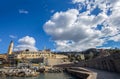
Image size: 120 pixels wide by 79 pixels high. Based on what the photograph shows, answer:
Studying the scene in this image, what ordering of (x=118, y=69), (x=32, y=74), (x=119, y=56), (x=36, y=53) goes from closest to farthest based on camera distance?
(x=119, y=56) < (x=118, y=69) < (x=32, y=74) < (x=36, y=53)

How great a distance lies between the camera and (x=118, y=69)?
122 ft

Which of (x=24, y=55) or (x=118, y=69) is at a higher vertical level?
(x=24, y=55)

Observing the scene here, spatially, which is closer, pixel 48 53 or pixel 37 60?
pixel 37 60

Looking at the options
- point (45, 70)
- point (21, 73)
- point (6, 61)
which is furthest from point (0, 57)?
point (21, 73)

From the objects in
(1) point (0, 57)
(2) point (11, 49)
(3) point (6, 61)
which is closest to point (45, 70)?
(3) point (6, 61)

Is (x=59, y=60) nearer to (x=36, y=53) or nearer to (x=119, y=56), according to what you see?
(x=36, y=53)

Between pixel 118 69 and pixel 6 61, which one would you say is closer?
pixel 118 69

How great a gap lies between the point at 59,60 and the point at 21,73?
5958 centimetres

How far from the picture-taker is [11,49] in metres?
142

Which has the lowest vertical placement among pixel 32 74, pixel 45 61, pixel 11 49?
pixel 32 74

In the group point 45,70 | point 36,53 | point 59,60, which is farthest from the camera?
point 36,53

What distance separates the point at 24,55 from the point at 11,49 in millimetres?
19002

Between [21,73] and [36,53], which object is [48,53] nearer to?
[36,53]

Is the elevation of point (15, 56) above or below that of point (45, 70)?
above
